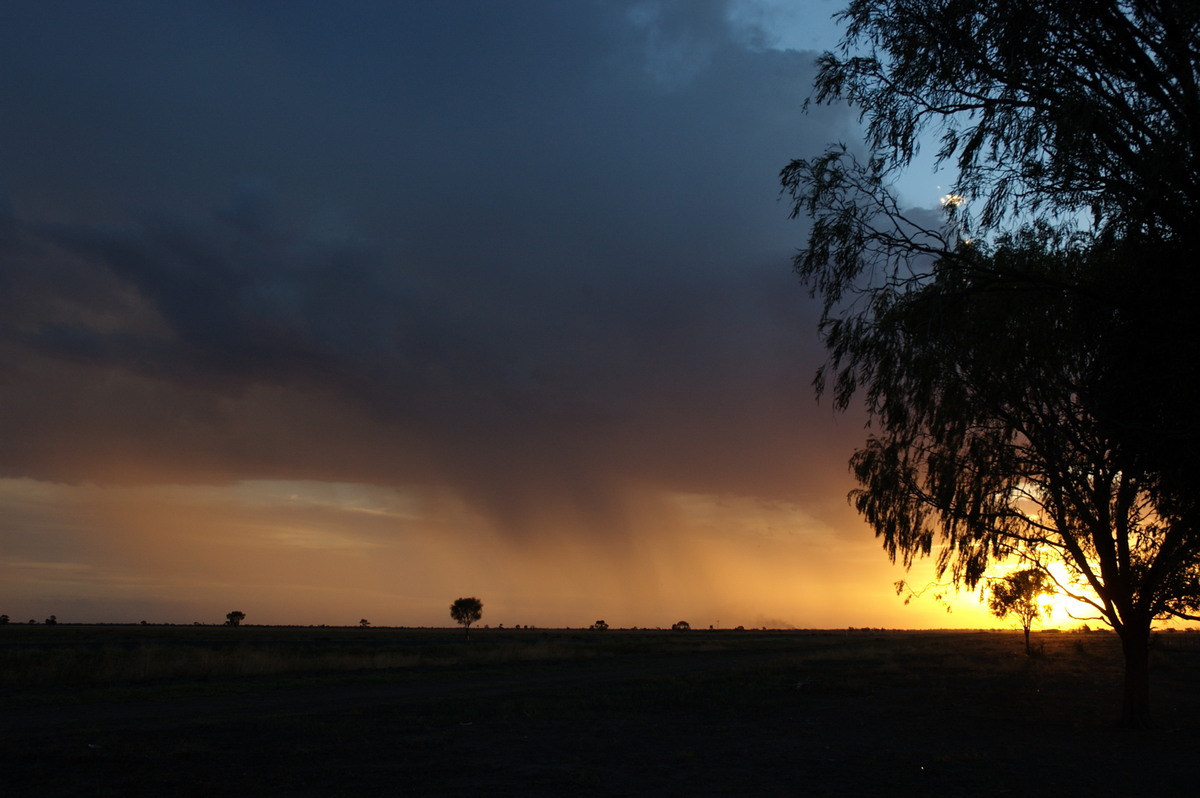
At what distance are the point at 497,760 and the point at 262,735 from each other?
469 cm

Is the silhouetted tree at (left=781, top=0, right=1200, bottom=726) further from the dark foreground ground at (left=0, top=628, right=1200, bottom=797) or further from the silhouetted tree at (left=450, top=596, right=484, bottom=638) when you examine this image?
the silhouetted tree at (left=450, top=596, right=484, bottom=638)

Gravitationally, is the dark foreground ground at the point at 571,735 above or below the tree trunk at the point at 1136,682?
below

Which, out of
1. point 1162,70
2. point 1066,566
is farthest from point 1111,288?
point 1066,566

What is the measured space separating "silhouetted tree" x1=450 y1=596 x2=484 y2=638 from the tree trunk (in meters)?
83.4

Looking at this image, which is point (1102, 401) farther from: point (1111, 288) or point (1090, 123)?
point (1090, 123)

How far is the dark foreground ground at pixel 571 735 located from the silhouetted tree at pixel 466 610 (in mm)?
66475

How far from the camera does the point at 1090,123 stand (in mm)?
7086

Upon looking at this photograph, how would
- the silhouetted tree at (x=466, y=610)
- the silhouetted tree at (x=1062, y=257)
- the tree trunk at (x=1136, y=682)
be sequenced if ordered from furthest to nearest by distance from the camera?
1. the silhouetted tree at (x=466, y=610)
2. the tree trunk at (x=1136, y=682)
3. the silhouetted tree at (x=1062, y=257)

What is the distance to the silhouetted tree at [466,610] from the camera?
94.2 metres

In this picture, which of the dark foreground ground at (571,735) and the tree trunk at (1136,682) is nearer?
the dark foreground ground at (571,735)

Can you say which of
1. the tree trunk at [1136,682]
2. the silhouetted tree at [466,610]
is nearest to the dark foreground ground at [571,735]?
the tree trunk at [1136,682]

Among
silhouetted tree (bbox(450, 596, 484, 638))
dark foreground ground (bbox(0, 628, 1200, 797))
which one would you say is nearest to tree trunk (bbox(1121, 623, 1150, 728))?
dark foreground ground (bbox(0, 628, 1200, 797))

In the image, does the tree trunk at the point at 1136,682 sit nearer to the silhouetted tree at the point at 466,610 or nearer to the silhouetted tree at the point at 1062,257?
the silhouetted tree at the point at 1062,257

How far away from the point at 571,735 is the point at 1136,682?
10.9 m
